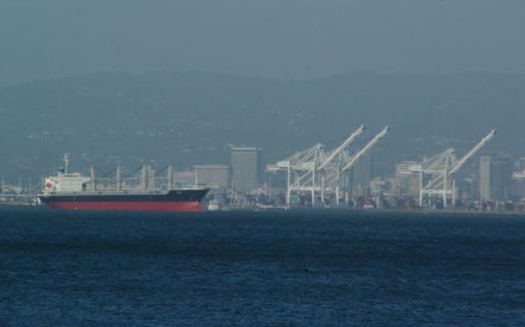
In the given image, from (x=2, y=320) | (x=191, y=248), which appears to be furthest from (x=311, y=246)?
(x=2, y=320)

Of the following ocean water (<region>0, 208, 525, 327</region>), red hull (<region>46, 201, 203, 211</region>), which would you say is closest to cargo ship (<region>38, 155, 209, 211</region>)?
red hull (<region>46, 201, 203, 211</region>)

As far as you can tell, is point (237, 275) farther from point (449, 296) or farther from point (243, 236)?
point (243, 236)

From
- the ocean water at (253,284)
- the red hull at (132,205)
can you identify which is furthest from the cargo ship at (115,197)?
the ocean water at (253,284)

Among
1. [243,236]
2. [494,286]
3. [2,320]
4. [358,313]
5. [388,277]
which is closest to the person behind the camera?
[2,320]

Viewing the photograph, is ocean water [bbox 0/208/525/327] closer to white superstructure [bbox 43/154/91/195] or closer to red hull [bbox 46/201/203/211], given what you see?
red hull [bbox 46/201/203/211]

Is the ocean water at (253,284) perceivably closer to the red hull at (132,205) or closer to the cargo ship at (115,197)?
the cargo ship at (115,197)

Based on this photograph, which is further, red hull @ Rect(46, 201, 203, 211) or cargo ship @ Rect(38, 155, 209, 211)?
red hull @ Rect(46, 201, 203, 211)

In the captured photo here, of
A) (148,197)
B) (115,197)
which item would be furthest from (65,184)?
(148,197)

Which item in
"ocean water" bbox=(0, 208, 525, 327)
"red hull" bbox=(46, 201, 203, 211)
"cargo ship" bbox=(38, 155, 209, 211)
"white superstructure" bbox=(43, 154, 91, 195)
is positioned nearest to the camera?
"ocean water" bbox=(0, 208, 525, 327)

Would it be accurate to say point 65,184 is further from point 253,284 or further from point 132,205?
point 253,284
